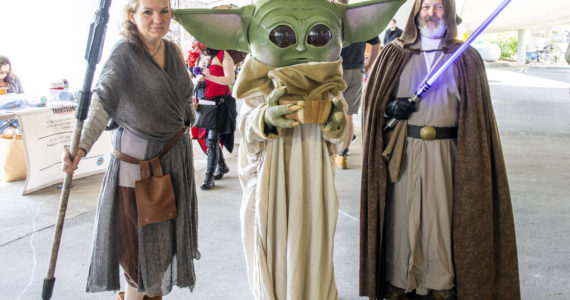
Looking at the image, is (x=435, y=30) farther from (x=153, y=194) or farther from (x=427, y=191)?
(x=153, y=194)

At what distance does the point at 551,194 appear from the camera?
4336 millimetres

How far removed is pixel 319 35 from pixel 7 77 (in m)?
4.57

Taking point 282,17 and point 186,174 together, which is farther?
point 186,174

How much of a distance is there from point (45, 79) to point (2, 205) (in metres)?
2.05

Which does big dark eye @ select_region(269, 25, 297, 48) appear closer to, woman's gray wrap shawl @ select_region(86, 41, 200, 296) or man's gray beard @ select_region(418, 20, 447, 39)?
woman's gray wrap shawl @ select_region(86, 41, 200, 296)

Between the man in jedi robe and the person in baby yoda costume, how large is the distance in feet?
1.75

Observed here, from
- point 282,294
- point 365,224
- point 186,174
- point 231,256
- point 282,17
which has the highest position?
point 282,17

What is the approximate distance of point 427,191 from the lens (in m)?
2.16

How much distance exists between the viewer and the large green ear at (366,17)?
1669 mm

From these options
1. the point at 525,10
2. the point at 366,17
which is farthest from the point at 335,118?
the point at 525,10

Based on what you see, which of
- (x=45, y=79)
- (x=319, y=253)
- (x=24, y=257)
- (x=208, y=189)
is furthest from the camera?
(x=45, y=79)

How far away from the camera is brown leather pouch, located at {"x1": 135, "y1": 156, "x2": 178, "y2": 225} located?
185cm

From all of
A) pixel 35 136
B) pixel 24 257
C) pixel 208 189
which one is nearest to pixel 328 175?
pixel 24 257

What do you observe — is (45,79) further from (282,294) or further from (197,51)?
(282,294)
